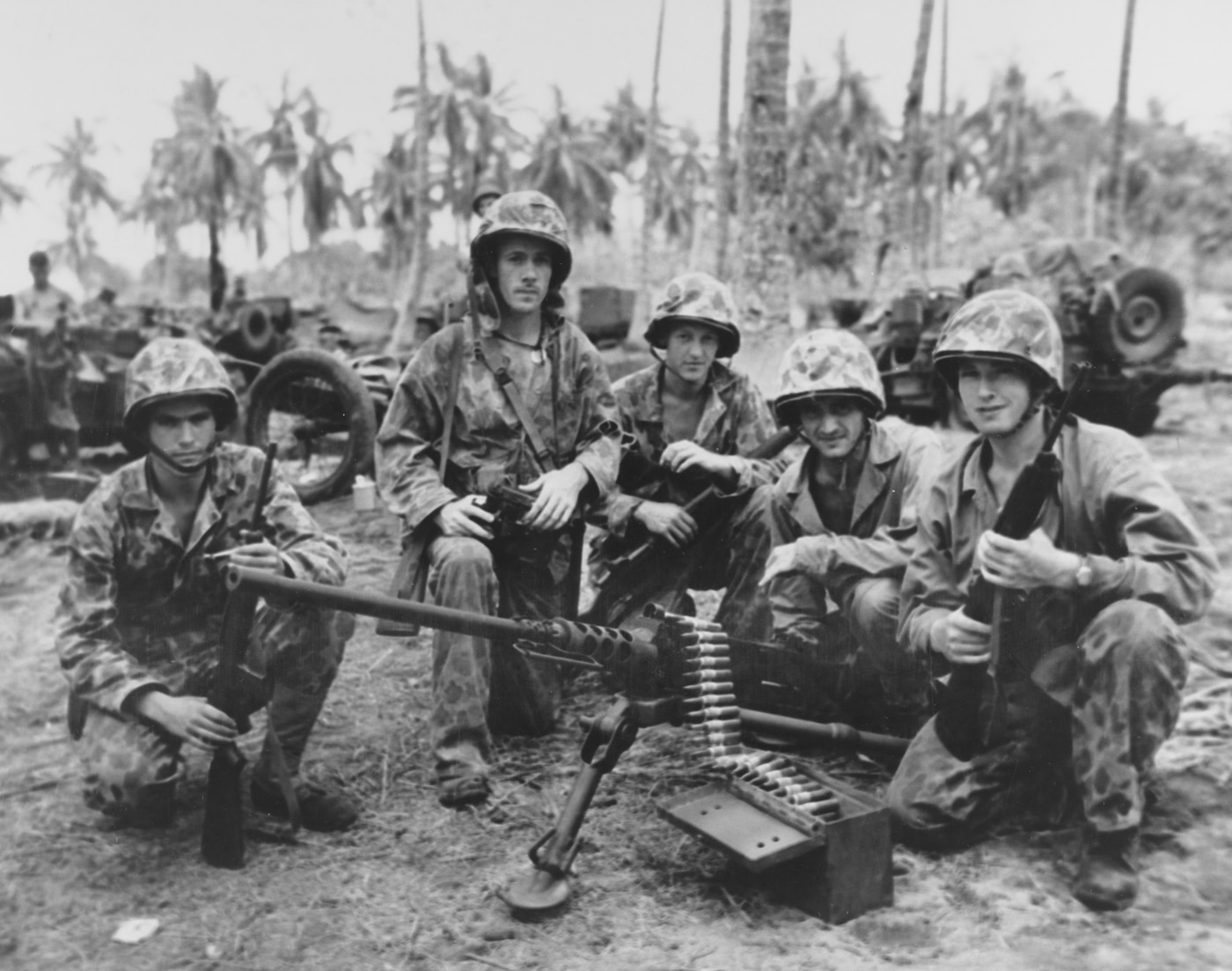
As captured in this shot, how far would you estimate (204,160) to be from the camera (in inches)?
1859

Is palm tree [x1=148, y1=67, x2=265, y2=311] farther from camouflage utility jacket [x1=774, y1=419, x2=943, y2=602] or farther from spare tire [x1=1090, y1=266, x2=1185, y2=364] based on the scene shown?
camouflage utility jacket [x1=774, y1=419, x2=943, y2=602]

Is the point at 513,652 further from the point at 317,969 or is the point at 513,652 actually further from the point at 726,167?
the point at 726,167

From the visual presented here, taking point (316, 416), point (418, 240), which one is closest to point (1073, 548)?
point (316, 416)

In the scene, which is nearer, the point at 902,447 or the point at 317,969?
the point at 317,969

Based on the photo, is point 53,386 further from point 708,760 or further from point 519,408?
point 708,760

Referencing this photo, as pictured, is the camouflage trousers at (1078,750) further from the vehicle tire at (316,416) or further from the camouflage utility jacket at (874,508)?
the vehicle tire at (316,416)

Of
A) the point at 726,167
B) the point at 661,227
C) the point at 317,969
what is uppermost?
the point at 661,227

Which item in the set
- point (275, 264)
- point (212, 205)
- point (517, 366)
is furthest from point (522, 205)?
point (275, 264)

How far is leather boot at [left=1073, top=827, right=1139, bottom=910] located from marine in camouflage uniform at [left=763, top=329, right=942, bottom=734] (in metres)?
0.89

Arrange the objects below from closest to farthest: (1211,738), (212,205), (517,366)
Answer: (1211,738)
(517,366)
(212,205)

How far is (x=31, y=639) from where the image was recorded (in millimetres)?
6414

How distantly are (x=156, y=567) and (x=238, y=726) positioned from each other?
0.75 m

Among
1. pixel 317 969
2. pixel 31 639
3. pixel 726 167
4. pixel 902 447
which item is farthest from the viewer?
pixel 726 167

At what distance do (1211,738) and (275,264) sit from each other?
230 feet
